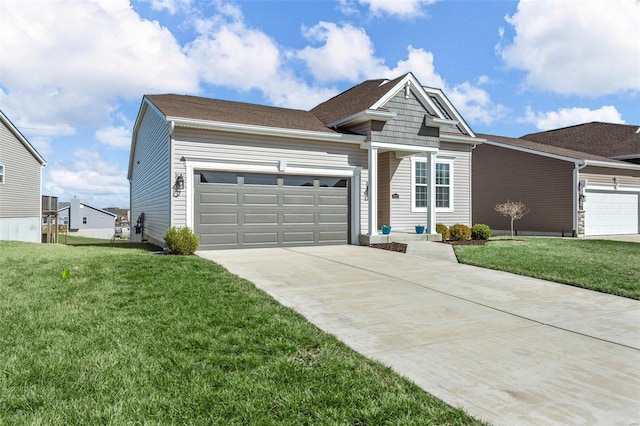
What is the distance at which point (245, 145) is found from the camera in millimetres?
11539

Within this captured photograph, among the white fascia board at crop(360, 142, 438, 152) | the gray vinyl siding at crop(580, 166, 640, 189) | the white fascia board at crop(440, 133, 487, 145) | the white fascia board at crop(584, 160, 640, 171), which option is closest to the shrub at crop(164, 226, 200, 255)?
the white fascia board at crop(360, 142, 438, 152)

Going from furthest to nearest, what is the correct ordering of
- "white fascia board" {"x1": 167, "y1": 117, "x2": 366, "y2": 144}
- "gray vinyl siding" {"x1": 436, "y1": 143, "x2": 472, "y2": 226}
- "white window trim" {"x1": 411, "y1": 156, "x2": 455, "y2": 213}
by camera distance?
1. "gray vinyl siding" {"x1": 436, "y1": 143, "x2": 472, "y2": 226}
2. "white window trim" {"x1": 411, "y1": 156, "x2": 455, "y2": 213}
3. "white fascia board" {"x1": 167, "y1": 117, "x2": 366, "y2": 144}

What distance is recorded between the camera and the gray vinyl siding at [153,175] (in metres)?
11.7

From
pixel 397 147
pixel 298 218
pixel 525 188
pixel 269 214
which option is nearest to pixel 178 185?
pixel 269 214

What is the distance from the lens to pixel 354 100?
585 inches

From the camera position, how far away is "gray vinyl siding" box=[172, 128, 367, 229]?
10812mm

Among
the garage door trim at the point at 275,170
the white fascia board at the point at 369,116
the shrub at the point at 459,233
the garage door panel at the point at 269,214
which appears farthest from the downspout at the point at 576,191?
the garage door panel at the point at 269,214

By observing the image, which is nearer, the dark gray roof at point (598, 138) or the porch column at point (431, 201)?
the porch column at point (431, 201)

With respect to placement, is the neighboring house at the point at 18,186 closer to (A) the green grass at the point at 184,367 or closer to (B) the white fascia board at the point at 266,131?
(B) the white fascia board at the point at 266,131

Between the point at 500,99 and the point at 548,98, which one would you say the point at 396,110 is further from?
the point at 548,98

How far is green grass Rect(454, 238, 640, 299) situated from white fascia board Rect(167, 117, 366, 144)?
4964 millimetres

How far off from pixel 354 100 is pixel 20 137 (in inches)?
772

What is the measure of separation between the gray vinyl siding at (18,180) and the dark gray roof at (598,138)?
107 feet

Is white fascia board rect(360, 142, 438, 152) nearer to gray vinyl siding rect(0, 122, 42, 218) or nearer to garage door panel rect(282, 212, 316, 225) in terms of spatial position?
garage door panel rect(282, 212, 316, 225)
